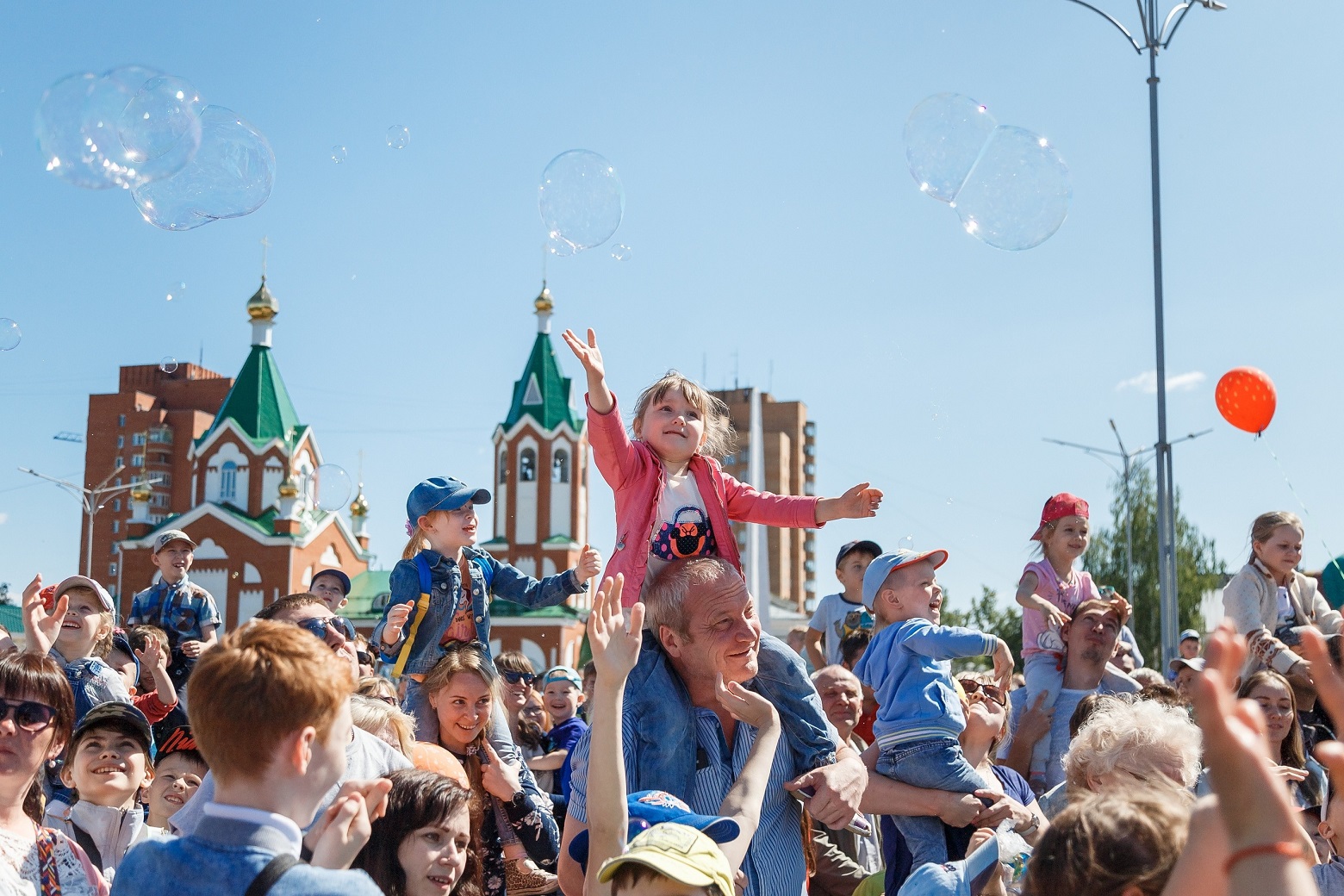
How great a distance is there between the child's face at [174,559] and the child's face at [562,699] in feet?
8.22

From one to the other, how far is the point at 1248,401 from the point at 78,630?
892cm

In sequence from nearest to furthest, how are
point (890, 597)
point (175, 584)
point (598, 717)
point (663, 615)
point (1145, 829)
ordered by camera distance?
1. point (1145, 829)
2. point (598, 717)
3. point (663, 615)
4. point (890, 597)
5. point (175, 584)

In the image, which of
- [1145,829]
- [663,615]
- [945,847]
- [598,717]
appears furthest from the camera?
[945,847]

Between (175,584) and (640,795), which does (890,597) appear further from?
(175,584)

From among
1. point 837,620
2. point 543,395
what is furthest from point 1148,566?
point 837,620

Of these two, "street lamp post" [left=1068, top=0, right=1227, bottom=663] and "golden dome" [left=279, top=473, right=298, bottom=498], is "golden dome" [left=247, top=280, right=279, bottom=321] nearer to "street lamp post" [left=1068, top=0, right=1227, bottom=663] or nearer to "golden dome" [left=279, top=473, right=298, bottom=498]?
"golden dome" [left=279, top=473, right=298, bottom=498]

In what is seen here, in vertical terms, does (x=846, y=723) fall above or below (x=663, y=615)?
below

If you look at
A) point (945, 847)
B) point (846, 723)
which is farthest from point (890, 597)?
point (945, 847)

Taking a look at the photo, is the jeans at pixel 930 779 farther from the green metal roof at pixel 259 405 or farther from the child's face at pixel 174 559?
the green metal roof at pixel 259 405

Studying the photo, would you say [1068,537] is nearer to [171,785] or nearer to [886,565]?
[886,565]

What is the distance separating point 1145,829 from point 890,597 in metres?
3.02

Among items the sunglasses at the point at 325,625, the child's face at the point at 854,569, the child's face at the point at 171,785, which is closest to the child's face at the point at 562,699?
the child's face at the point at 854,569

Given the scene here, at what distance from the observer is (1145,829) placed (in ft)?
7.47

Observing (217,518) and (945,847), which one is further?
(217,518)
